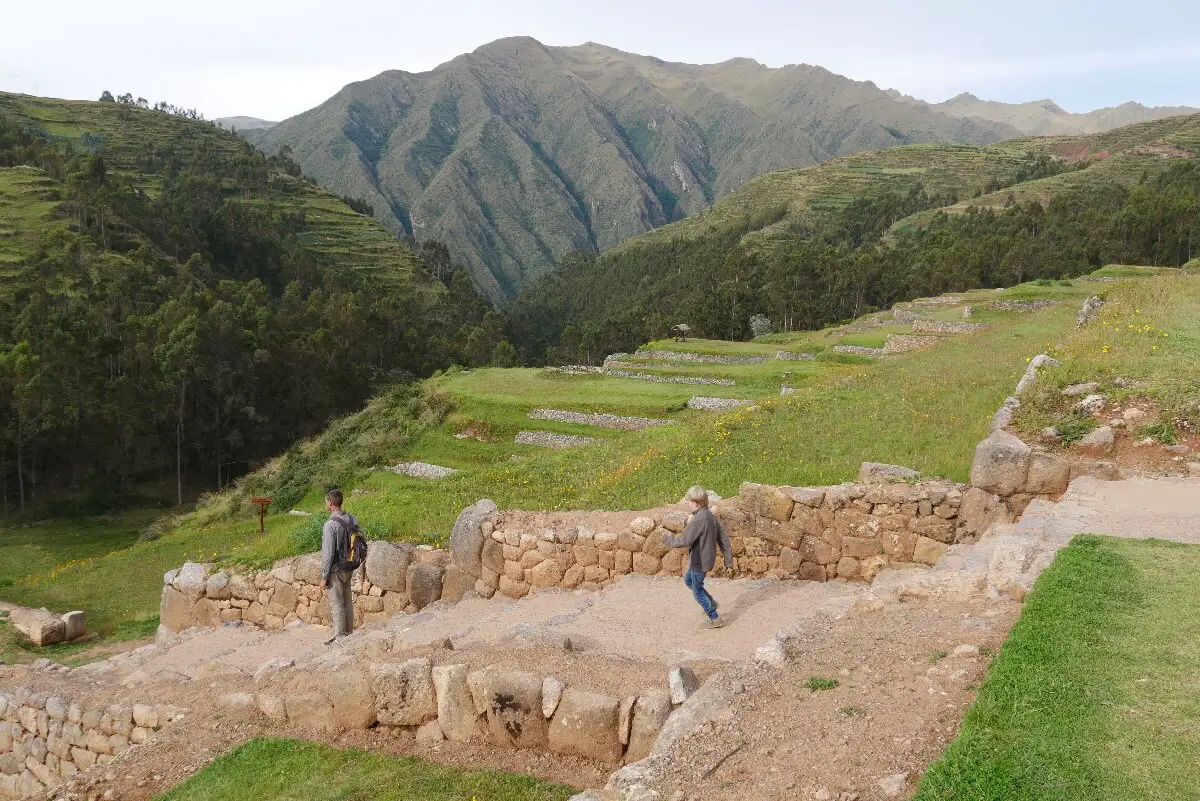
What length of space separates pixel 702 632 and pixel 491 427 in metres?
20.8

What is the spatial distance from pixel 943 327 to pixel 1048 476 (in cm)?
2776

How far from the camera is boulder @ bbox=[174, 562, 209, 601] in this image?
14727 millimetres

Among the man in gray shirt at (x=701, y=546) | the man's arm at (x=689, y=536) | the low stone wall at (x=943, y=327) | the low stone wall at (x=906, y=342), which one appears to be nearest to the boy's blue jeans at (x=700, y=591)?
the man in gray shirt at (x=701, y=546)

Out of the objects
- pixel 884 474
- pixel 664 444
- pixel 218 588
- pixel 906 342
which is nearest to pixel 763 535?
pixel 884 474

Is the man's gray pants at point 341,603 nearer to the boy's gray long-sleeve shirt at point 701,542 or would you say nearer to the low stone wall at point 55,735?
the low stone wall at point 55,735

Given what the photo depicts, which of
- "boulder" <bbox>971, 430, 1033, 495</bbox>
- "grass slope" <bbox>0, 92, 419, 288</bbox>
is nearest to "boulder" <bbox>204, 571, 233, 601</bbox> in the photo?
"boulder" <bbox>971, 430, 1033, 495</bbox>

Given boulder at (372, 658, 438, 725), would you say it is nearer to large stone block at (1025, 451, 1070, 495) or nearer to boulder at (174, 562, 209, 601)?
large stone block at (1025, 451, 1070, 495)

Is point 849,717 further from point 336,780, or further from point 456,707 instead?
point 336,780

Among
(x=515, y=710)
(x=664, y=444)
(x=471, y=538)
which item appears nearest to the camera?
(x=515, y=710)

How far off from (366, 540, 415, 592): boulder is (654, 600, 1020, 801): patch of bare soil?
7.87 metres

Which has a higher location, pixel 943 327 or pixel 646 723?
pixel 943 327

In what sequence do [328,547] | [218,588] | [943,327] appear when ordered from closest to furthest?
[328,547] → [218,588] → [943,327]

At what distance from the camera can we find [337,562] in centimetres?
1058

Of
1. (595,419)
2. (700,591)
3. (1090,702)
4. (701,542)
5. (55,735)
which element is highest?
(1090,702)
